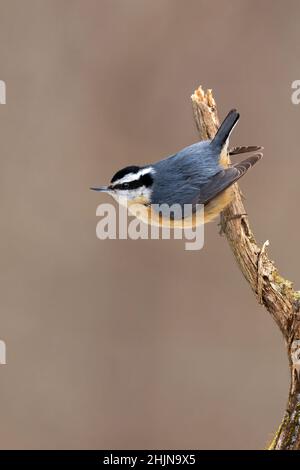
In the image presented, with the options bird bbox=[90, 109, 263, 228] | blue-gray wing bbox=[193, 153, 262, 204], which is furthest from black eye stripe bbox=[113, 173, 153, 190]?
blue-gray wing bbox=[193, 153, 262, 204]

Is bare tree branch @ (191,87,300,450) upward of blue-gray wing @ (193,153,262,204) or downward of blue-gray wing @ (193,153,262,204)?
downward

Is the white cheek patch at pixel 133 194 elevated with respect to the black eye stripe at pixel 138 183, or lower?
lower

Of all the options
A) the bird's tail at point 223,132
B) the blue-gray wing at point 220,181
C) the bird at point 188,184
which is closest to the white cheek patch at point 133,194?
the bird at point 188,184

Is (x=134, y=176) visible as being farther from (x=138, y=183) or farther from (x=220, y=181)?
(x=220, y=181)

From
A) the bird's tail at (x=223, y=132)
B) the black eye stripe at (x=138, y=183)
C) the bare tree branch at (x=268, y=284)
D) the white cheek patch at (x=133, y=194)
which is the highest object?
the bird's tail at (x=223, y=132)

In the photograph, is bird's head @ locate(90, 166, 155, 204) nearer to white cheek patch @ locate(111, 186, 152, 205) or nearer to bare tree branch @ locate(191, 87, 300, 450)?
white cheek patch @ locate(111, 186, 152, 205)

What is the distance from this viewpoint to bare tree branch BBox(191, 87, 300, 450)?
1.91m

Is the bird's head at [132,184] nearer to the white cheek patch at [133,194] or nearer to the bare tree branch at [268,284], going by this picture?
the white cheek patch at [133,194]

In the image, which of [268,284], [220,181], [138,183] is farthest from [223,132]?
[268,284]

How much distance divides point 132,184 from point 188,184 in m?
0.18

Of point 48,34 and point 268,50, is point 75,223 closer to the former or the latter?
point 48,34

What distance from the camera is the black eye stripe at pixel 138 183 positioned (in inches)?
89.2
